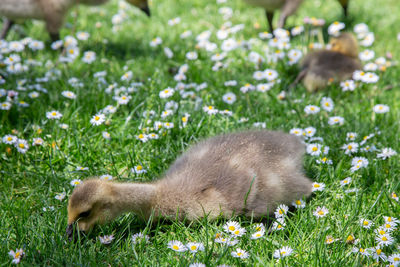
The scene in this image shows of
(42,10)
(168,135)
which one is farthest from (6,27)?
(168,135)

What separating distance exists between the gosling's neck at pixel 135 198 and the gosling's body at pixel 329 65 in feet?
7.57

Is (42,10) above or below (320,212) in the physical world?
above

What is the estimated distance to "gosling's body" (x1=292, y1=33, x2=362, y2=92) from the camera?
4.44 m

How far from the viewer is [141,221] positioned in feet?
8.91

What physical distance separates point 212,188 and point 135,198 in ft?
1.36

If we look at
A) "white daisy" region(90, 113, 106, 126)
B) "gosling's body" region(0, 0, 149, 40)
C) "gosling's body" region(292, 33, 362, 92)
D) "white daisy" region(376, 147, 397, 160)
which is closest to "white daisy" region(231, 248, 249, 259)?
"white daisy" region(376, 147, 397, 160)

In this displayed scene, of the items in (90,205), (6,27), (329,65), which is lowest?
(6,27)

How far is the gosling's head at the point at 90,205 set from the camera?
240cm

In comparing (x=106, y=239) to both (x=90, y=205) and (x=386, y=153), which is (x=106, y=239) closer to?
(x=90, y=205)

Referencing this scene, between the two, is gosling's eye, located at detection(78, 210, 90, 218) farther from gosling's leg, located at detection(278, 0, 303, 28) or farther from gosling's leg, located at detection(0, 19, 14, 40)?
gosling's leg, located at detection(278, 0, 303, 28)

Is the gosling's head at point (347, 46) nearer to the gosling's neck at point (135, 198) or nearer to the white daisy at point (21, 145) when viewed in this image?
the gosling's neck at point (135, 198)

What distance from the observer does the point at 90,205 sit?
7.89 ft

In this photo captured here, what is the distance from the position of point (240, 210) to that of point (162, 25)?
163 inches

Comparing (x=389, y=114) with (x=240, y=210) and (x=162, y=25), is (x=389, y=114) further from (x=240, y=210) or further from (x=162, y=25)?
(x=162, y=25)
